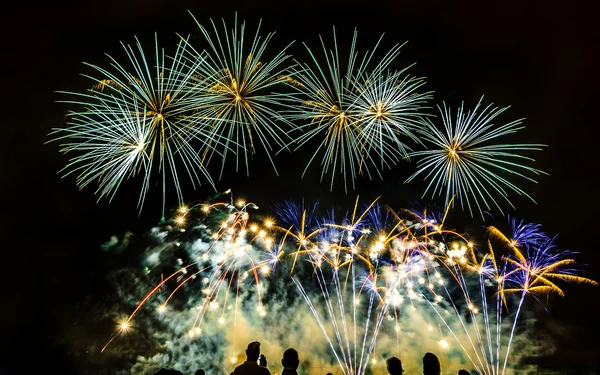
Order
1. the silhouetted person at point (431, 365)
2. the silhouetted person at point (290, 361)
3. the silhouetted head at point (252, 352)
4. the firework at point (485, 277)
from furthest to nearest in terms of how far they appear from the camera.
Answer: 1. the firework at point (485, 277)
2. the silhouetted head at point (252, 352)
3. the silhouetted person at point (290, 361)
4. the silhouetted person at point (431, 365)

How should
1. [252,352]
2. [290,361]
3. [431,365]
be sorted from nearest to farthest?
[431,365]
[290,361]
[252,352]

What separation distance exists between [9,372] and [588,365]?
1507 inches

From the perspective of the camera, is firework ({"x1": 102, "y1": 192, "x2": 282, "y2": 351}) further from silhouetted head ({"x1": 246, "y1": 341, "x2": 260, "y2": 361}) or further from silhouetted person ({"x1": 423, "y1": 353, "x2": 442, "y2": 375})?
silhouetted person ({"x1": 423, "y1": 353, "x2": 442, "y2": 375})

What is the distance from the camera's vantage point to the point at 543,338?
85.7 ft

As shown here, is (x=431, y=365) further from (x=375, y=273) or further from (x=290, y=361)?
(x=375, y=273)

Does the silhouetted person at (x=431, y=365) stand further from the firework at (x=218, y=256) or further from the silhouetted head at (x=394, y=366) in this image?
the firework at (x=218, y=256)

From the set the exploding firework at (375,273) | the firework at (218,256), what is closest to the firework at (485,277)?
the exploding firework at (375,273)

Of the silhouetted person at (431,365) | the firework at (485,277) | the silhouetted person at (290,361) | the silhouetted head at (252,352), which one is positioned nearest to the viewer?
the silhouetted person at (431,365)

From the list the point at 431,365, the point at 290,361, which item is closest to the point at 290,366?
the point at 290,361

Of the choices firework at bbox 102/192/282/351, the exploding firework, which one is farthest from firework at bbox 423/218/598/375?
firework at bbox 102/192/282/351

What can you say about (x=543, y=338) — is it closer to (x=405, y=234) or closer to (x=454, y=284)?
(x=454, y=284)

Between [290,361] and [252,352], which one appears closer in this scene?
[290,361]

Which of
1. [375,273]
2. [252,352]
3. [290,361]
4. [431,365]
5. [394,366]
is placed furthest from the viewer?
[375,273]

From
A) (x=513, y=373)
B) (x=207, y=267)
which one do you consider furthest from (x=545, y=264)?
(x=207, y=267)
